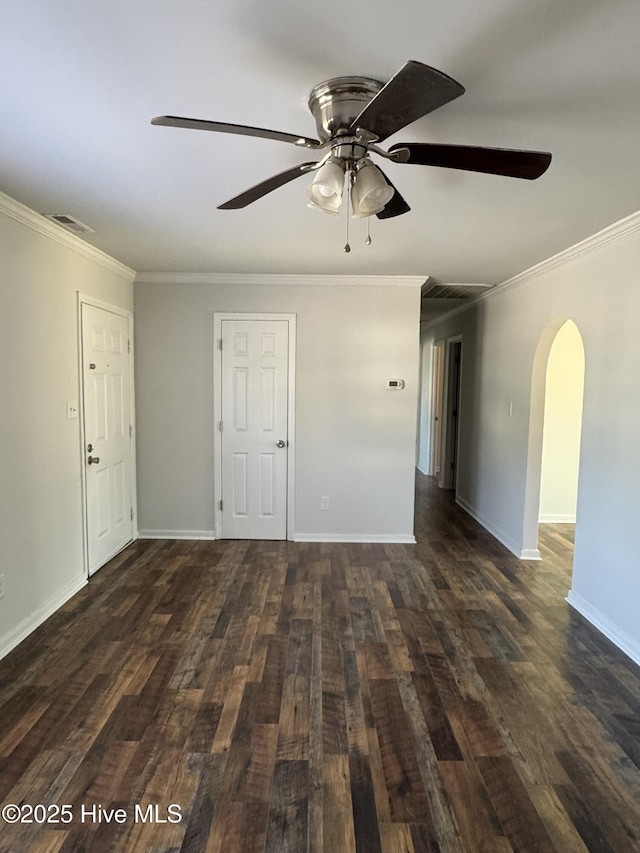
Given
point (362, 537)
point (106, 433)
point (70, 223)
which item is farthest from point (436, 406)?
point (70, 223)

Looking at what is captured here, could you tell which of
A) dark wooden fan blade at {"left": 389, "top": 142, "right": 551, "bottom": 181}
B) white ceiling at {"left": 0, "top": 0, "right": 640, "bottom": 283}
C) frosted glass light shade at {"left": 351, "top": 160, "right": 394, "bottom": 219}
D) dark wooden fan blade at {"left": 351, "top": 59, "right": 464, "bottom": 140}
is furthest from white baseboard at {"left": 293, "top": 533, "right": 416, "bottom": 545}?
dark wooden fan blade at {"left": 351, "top": 59, "right": 464, "bottom": 140}

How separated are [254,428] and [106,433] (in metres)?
1.24

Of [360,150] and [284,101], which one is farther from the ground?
[284,101]

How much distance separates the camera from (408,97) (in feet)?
3.82

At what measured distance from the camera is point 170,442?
438 centimetres

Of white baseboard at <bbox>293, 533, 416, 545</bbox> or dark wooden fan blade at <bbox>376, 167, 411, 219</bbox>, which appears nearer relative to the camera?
dark wooden fan blade at <bbox>376, 167, 411, 219</bbox>

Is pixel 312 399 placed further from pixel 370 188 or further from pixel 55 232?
A: pixel 370 188

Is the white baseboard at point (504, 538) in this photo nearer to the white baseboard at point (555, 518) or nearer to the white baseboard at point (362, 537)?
the white baseboard at point (555, 518)

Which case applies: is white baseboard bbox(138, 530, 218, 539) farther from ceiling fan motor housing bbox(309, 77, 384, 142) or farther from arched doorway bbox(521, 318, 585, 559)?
ceiling fan motor housing bbox(309, 77, 384, 142)

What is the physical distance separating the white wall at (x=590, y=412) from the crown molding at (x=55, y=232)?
10.9ft

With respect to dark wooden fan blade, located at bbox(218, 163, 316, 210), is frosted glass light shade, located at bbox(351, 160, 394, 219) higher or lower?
lower

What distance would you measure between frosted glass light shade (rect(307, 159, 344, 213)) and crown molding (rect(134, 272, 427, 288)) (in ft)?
8.79

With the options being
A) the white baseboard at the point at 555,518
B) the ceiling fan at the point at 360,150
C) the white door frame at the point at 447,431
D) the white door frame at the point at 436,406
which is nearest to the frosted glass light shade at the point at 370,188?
the ceiling fan at the point at 360,150

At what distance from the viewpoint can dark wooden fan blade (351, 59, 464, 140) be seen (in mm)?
1069
